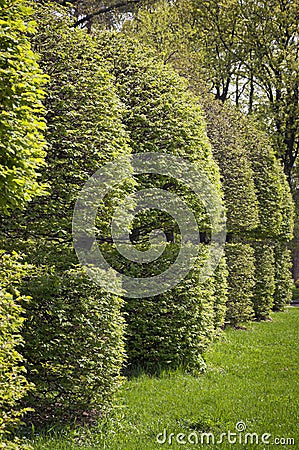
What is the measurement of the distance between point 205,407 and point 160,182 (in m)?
3.47

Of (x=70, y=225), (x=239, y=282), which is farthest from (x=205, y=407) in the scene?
(x=239, y=282)

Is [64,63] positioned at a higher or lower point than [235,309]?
higher

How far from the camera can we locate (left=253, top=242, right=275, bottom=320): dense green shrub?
17.8 m

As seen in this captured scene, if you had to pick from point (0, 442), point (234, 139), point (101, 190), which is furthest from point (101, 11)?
point (0, 442)

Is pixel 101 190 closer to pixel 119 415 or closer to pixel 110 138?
pixel 110 138

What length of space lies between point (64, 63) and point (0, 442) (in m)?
4.06

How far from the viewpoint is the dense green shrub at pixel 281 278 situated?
20422 mm

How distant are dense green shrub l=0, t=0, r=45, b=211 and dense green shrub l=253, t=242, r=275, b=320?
13.7 m

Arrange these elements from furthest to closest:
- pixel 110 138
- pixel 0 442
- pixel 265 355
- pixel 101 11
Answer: pixel 101 11 < pixel 265 355 < pixel 110 138 < pixel 0 442

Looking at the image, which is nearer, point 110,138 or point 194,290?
point 110,138

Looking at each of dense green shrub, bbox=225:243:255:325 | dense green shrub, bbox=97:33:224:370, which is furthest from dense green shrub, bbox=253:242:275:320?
dense green shrub, bbox=97:33:224:370

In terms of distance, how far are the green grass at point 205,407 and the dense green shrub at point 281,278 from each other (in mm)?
9408

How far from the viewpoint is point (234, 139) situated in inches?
622
